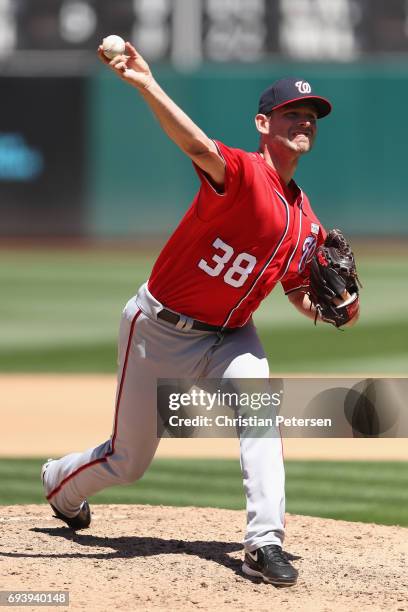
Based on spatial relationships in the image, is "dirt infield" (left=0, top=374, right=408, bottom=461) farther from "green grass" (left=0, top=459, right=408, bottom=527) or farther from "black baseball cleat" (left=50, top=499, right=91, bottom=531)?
"black baseball cleat" (left=50, top=499, right=91, bottom=531)

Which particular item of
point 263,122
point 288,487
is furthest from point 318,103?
point 288,487

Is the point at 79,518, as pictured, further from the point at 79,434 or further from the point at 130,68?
the point at 79,434

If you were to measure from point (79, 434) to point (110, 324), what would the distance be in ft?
16.6

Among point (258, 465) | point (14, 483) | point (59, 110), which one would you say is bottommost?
point (14, 483)

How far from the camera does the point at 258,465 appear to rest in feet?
13.8

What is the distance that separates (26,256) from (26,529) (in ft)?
46.6

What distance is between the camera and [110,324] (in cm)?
1252

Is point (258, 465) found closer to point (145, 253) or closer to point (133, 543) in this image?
point (133, 543)

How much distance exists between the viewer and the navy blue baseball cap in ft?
14.1

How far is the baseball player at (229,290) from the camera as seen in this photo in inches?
163

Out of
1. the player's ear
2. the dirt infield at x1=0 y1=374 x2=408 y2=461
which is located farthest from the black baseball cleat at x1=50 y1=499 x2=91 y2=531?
the dirt infield at x1=0 y1=374 x2=408 y2=461

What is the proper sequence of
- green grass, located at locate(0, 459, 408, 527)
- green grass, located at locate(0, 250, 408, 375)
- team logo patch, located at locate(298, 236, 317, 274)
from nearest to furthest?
team logo patch, located at locate(298, 236, 317, 274) < green grass, located at locate(0, 459, 408, 527) < green grass, located at locate(0, 250, 408, 375)

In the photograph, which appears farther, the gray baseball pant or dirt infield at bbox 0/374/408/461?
dirt infield at bbox 0/374/408/461

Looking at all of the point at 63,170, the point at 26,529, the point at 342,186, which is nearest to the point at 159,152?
the point at 63,170
